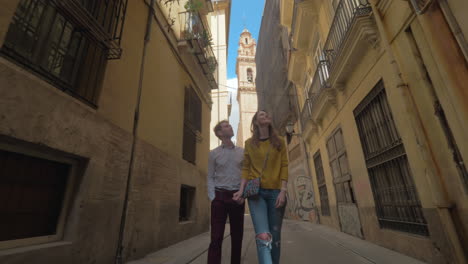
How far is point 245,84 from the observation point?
38.6m

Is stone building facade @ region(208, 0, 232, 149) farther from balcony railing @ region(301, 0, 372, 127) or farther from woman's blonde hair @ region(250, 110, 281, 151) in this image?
woman's blonde hair @ region(250, 110, 281, 151)

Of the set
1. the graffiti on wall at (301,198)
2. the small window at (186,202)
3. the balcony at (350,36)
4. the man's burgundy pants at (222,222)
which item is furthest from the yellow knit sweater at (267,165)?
the graffiti on wall at (301,198)

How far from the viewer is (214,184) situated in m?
2.61

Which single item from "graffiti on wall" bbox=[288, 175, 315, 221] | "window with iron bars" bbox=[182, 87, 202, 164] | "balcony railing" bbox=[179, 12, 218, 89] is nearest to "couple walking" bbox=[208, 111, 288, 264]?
"window with iron bars" bbox=[182, 87, 202, 164]

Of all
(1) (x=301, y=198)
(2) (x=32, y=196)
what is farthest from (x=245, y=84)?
(2) (x=32, y=196)

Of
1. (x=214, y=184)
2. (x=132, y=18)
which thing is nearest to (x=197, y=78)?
(x=132, y=18)

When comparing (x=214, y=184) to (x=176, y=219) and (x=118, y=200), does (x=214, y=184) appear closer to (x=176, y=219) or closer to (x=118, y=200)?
(x=118, y=200)

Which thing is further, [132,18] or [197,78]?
[197,78]

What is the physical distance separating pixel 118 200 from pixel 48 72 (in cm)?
216

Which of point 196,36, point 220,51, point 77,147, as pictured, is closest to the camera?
point 77,147

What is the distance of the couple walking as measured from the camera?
7.06 feet

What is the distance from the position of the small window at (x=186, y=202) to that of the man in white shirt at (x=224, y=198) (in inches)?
202

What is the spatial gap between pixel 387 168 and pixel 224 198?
4.33m

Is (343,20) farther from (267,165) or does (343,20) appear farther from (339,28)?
(267,165)
